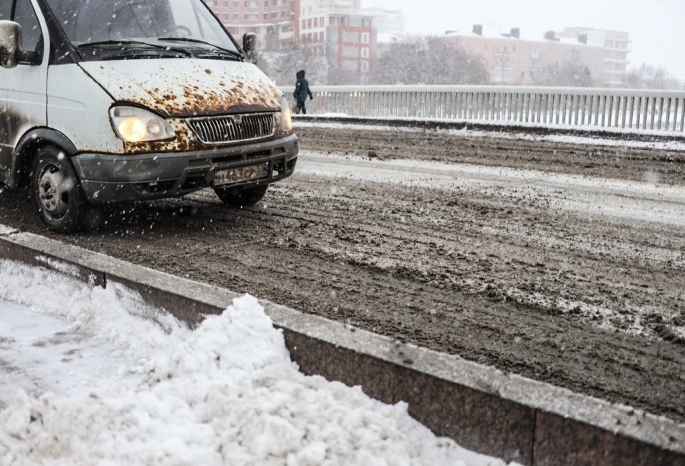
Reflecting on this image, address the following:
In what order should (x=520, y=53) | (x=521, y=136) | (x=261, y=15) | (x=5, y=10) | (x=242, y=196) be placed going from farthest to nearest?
(x=520, y=53), (x=261, y=15), (x=521, y=136), (x=242, y=196), (x=5, y=10)

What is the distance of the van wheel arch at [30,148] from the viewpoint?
5.94 m

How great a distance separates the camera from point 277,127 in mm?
6559

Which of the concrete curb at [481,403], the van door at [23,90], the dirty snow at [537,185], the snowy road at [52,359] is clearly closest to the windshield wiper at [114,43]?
the van door at [23,90]

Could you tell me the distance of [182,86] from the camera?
5.89m

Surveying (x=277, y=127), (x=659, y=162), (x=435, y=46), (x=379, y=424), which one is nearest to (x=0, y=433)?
(x=379, y=424)

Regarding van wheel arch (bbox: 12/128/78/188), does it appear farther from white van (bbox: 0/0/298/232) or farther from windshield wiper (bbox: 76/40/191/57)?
windshield wiper (bbox: 76/40/191/57)

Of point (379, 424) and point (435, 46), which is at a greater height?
point (435, 46)

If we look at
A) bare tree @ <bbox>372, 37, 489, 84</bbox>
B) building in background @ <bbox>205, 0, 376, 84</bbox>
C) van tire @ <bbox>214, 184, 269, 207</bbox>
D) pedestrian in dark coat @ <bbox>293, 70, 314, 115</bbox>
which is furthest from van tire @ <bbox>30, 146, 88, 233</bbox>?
building in background @ <bbox>205, 0, 376, 84</bbox>

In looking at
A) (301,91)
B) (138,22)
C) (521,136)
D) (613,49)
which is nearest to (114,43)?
(138,22)

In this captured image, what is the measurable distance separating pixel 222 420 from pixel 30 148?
14.1 feet

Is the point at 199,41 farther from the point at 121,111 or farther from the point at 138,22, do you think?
the point at 121,111

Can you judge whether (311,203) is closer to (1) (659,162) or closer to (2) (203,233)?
(2) (203,233)

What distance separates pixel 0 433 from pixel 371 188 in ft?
20.4

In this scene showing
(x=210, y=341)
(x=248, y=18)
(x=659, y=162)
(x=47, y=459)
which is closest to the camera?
(x=47, y=459)
